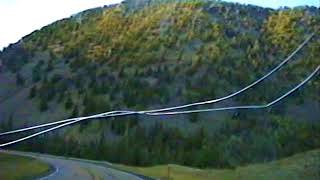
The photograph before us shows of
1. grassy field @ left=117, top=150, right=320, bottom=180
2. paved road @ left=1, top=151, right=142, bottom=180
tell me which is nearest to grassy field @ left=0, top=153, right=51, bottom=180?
paved road @ left=1, top=151, right=142, bottom=180

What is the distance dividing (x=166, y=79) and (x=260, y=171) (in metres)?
1.43

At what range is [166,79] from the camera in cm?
520

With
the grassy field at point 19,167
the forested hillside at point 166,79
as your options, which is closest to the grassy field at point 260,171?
the forested hillside at point 166,79

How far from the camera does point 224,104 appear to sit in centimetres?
515

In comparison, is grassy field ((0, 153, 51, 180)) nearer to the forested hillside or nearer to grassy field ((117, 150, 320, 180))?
the forested hillside

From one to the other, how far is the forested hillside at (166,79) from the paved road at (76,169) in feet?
0.26

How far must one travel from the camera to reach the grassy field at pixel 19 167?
156 inches

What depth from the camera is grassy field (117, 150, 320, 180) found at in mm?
4949

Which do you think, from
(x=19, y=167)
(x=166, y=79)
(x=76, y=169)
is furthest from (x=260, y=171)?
(x=19, y=167)

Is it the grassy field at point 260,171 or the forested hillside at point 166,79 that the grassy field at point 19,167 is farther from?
the grassy field at point 260,171

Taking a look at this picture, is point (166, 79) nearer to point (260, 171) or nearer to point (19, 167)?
point (260, 171)

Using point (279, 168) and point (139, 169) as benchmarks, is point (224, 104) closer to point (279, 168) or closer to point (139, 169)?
point (139, 169)

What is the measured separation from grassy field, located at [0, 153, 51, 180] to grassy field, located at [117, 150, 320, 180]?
717 mm

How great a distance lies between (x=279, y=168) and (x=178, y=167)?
1639 millimetres
